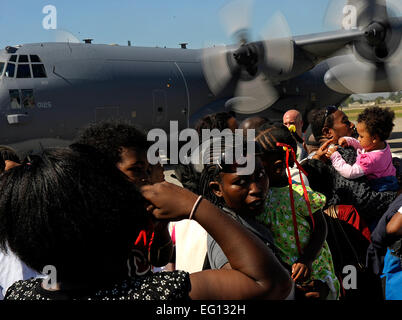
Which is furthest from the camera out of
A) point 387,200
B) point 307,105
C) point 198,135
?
point 307,105

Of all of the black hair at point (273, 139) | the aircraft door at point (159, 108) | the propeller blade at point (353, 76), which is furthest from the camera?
the aircraft door at point (159, 108)

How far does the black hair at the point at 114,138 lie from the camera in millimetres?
2330

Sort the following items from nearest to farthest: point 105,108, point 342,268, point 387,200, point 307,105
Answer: point 342,268
point 387,200
point 105,108
point 307,105

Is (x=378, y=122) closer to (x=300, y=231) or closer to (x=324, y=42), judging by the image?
(x=300, y=231)

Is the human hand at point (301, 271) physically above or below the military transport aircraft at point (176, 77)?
below

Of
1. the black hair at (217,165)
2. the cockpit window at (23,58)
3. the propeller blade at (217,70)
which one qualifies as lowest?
the black hair at (217,165)

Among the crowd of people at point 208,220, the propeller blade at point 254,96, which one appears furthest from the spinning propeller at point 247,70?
the crowd of people at point 208,220

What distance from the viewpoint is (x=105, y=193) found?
118cm

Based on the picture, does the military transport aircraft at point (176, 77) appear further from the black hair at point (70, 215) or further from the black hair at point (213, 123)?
the black hair at point (70, 215)

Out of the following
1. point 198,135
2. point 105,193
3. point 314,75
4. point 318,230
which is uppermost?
point 314,75

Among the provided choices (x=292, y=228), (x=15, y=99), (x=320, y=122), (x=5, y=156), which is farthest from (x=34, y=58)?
(x=292, y=228)
